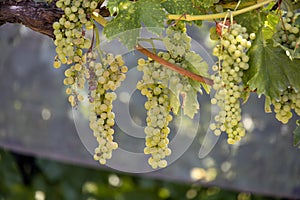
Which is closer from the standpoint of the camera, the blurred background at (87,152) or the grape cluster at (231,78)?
the grape cluster at (231,78)

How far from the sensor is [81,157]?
2590mm

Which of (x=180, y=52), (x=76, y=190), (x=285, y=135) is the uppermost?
(x=180, y=52)

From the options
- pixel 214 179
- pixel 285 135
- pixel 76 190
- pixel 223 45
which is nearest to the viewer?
pixel 223 45

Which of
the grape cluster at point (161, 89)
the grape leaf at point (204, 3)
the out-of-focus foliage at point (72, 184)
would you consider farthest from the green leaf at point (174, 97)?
the out-of-focus foliage at point (72, 184)

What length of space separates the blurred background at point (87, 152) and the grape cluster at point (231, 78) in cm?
129

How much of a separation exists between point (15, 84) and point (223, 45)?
1.82 m

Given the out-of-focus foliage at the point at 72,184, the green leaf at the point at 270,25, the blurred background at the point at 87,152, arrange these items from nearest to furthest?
the green leaf at the point at 270,25 < the blurred background at the point at 87,152 < the out-of-focus foliage at the point at 72,184

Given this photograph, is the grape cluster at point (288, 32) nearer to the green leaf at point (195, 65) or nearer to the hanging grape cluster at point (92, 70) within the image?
the green leaf at point (195, 65)

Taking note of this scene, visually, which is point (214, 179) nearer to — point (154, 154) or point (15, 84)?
point (15, 84)

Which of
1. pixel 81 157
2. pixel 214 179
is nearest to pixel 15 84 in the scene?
pixel 81 157

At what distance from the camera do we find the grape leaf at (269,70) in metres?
0.87

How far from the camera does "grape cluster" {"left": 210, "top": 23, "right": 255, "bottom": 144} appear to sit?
33.7 inches

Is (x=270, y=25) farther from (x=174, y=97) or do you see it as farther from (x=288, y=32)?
(x=174, y=97)

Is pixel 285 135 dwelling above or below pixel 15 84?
above
